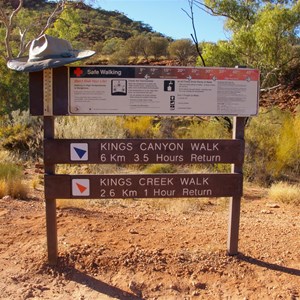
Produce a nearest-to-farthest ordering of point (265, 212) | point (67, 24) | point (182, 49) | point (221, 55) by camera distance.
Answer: point (265, 212) < point (221, 55) < point (67, 24) < point (182, 49)

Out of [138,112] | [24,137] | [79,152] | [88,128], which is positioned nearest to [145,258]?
[79,152]

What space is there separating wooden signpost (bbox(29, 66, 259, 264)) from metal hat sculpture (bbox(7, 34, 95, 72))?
117mm

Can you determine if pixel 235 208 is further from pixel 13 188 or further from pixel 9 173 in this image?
pixel 9 173

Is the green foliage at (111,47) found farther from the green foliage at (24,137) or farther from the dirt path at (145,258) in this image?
the dirt path at (145,258)

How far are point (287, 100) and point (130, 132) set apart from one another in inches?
533

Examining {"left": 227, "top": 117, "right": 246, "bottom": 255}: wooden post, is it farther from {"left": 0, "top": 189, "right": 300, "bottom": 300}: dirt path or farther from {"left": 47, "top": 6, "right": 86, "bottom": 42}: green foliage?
{"left": 47, "top": 6, "right": 86, "bottom": 42}: green foliage

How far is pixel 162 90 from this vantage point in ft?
12.9

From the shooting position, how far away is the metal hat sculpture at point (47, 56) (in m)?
3.66

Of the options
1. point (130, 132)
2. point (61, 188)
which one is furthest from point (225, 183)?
point (130, 132)

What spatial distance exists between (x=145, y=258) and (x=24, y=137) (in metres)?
8.65

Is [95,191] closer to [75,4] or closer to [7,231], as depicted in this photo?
[7,231]

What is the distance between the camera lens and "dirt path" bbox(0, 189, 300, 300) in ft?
12.3

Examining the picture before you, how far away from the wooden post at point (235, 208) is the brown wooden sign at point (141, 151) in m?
0.08

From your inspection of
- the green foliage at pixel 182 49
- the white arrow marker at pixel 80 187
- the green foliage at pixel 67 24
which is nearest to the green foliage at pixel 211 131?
the white arrow marker at pixel 80 187
